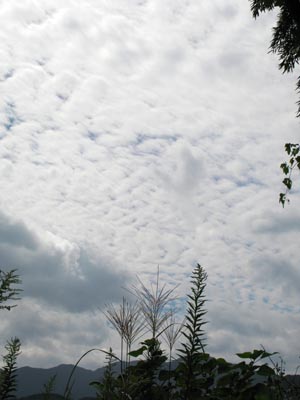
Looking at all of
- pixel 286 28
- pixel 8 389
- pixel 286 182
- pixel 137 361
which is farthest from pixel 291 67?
pixel 8 389

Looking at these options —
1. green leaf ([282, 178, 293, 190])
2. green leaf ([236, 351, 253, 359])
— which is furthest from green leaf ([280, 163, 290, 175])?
green leaf ([236, 351, 253, 359])

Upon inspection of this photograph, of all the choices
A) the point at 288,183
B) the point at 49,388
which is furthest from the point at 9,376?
the point at 288,183

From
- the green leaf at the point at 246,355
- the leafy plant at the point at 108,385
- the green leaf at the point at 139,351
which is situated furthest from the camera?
the green leaf at the point at 139,351

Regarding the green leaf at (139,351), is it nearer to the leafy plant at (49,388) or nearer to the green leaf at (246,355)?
the leafy plant at (49,388)

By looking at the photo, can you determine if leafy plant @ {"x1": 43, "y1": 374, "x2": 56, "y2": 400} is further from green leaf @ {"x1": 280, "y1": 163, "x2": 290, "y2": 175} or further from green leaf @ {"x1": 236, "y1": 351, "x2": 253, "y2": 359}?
green leaf @ {"x1": 280, "y1": 163, "x2": 290, "y2": 175}

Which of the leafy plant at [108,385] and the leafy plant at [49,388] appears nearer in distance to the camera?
the leafy plant at [108,385]

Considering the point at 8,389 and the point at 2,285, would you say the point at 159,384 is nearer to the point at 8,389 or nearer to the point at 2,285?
the point at 8,389

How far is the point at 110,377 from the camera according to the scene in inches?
98.9

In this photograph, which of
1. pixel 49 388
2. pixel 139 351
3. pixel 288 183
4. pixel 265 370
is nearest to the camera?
pixel 265 370

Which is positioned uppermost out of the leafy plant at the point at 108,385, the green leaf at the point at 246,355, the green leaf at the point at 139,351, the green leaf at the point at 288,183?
the green leaf at the point at 288,183

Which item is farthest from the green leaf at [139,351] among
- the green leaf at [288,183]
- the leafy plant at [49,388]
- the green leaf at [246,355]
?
the green leaf at [288,183]

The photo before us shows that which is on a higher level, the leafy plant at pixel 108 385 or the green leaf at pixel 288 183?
the green leaf at pixel 288 183

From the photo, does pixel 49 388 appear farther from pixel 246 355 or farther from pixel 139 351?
pixel 246 355

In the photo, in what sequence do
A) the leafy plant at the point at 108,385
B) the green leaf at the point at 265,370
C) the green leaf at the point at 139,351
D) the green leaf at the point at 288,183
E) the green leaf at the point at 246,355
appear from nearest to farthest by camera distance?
the leafy plant at the point at 108,385
the green leaf at the point at 265,370
the green leaf at the point at 246,355
the green leaf at the point at 139,351
the green leaf at the point at 288,183
